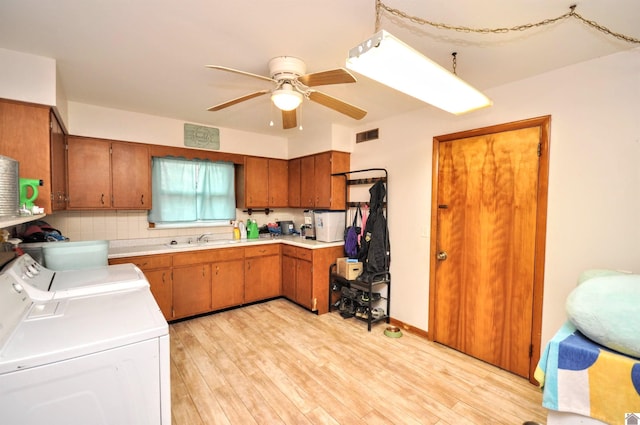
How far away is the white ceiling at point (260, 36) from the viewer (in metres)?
1.50

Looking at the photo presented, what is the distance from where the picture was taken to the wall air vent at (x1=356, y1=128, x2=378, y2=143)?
3.59 meters

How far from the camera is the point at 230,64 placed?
213 cm

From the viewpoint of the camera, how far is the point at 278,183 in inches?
175

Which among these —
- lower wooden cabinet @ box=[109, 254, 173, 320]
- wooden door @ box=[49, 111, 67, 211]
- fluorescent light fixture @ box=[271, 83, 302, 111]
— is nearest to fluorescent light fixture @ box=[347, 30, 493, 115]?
fluorescent light fixture @ box=[271, 83, 302, 111]

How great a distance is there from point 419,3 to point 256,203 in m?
3.28

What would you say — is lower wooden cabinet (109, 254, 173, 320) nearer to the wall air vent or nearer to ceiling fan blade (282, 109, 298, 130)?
ceiling fan blade (282, 109, 298, 130)

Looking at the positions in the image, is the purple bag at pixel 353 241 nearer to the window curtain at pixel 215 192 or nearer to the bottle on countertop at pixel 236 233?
the bottle on countertop at pixel 236 233

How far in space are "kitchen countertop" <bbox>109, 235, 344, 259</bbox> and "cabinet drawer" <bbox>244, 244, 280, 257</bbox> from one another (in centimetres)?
6

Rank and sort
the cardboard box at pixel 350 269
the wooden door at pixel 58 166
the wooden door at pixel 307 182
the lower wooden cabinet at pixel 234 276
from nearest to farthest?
1. the wooden door at pixel 58 166
2. the lower wooden cabinet at pixel 234 276
3. the cardboard box at pixel 350 269
4. the wooden door at pixel 307 182

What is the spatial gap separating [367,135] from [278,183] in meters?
1.58

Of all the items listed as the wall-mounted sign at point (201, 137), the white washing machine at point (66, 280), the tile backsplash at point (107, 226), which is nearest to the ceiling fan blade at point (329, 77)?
the white washing machine at point (66, 280)

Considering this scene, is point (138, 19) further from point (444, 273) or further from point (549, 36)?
point (444, 273)

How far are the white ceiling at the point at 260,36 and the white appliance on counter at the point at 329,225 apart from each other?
170 cm

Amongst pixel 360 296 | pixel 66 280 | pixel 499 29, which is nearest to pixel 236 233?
pixel 360 296
